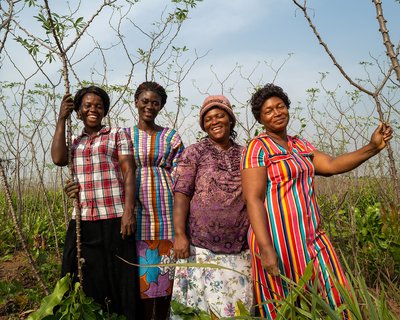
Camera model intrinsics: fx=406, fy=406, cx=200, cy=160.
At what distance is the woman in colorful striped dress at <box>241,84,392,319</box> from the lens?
5.59 ft

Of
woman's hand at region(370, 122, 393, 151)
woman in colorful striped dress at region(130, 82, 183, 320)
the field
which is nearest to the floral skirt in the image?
woman in colorful striped dress at region(130, 82, 183, 320)

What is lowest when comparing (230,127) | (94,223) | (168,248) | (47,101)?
(168,248)

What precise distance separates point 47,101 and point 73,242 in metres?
A: 2.92

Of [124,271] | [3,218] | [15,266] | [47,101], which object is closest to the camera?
[124,271]

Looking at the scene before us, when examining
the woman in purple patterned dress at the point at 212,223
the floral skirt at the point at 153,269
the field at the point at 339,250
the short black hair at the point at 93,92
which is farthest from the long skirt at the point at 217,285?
the short black hair at the point at 93,92

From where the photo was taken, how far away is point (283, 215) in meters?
1.75

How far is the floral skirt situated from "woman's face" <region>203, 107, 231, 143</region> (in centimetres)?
68

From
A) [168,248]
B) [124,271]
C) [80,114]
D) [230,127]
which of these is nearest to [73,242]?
[124,271]

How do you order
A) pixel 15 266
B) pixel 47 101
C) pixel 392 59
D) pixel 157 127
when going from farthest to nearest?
pixel 47 101
pixel 15 266
pixel 157 127
pixel 392 59

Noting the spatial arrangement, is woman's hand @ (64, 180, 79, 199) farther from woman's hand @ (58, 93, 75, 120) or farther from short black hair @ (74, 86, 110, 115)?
short black hair @ (74, 86, 110, 115)

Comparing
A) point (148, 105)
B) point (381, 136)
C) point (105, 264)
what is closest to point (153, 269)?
point (105, 264)

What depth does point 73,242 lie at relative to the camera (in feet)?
7.09

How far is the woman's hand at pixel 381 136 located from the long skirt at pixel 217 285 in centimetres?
79

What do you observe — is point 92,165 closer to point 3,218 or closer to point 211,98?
point 211,98
